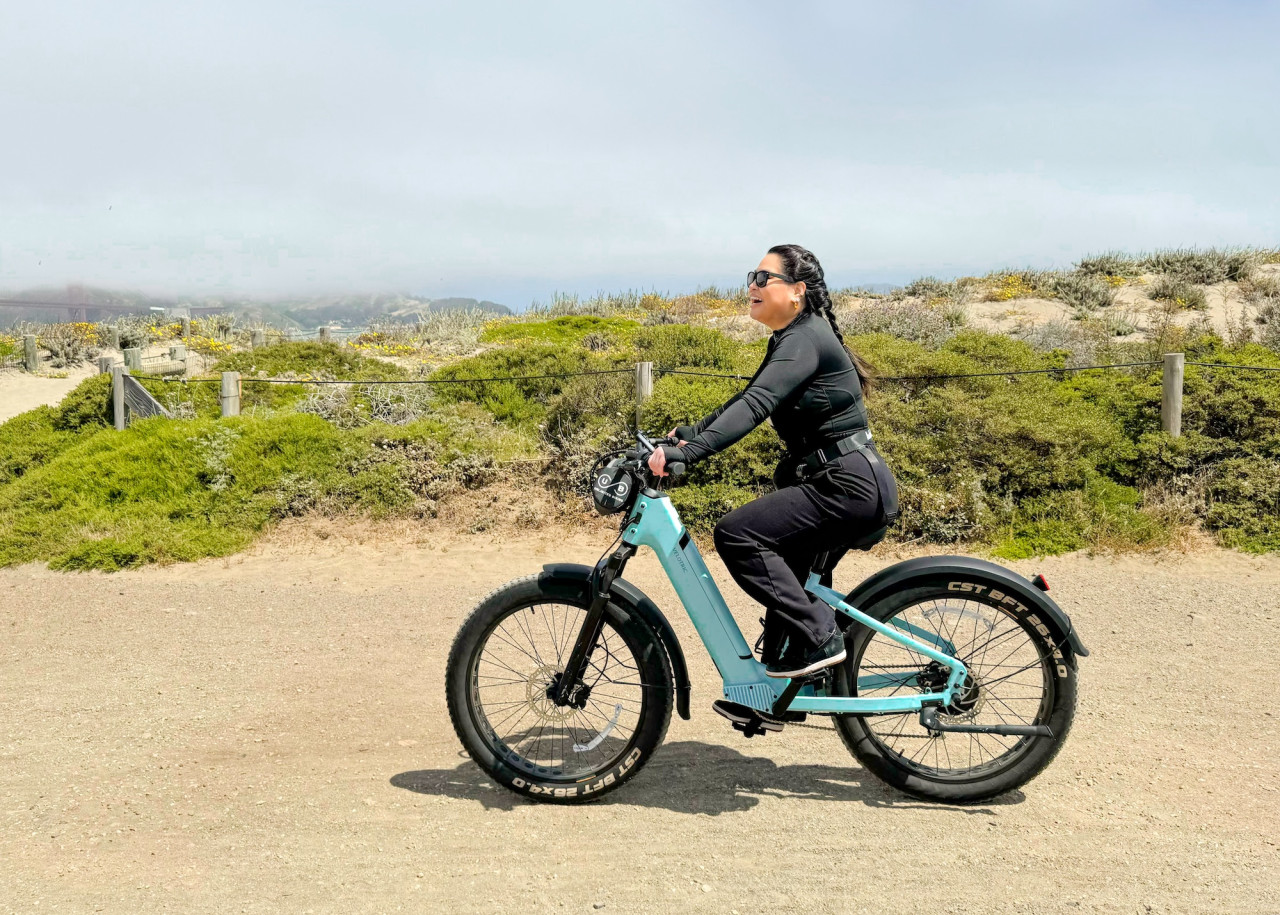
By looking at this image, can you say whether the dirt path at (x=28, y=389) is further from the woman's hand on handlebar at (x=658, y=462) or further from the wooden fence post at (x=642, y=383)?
the woman's hand on handlebar at (x=658, y=462)

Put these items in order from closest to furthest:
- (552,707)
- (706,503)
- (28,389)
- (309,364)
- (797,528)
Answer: (797,528), (552,707), (706,503), (309,364), (28,389)

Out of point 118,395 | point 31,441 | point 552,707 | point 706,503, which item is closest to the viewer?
point 552,707

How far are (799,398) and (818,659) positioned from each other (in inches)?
38.2

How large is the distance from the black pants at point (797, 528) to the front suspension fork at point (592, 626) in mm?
405

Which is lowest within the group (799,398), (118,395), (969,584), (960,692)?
(960,692)

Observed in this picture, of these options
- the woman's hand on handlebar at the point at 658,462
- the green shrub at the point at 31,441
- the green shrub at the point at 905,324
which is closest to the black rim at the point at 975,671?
the woman's hand on handlebar at the point at 658,462

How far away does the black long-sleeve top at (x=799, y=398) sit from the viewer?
11.7 ft

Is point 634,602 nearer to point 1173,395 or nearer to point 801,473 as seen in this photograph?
point 801,473

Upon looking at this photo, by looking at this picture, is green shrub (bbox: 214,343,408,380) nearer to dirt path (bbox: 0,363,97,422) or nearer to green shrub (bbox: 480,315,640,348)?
dirt path (bbox: 0,363,97,422)

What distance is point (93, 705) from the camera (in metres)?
5.48

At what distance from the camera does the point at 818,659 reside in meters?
3.77

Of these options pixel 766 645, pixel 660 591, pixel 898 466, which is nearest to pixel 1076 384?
pixel 898 466

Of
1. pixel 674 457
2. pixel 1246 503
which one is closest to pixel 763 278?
pixel 674 457

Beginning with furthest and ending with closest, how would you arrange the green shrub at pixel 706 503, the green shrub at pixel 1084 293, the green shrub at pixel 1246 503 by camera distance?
the green shrub at pixel 1084 293 < the green shrub at pixel 706 503 < the green shrub at pixel 1246 503
